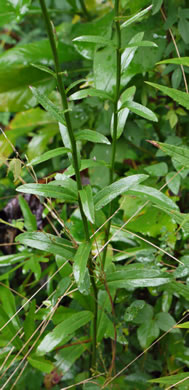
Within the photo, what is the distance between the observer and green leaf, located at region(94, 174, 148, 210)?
56 centimetres

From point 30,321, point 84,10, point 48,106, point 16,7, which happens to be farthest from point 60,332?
point 84,10

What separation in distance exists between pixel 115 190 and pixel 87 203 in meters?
0.06

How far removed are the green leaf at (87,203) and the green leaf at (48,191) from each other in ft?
0.07

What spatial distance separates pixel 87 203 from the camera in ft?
1.74

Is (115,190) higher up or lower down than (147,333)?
higher up

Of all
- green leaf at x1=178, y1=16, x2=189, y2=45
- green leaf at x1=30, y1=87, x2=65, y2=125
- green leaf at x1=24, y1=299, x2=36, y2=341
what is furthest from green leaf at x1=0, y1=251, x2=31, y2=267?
green leaf at x1=178, y1=16, x2=189, y2=45

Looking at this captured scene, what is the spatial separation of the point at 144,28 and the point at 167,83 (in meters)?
0.15

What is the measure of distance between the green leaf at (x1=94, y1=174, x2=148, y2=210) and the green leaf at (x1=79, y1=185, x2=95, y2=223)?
0.08 feet

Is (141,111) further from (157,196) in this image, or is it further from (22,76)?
(22,76)

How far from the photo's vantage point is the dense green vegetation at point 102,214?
57cm

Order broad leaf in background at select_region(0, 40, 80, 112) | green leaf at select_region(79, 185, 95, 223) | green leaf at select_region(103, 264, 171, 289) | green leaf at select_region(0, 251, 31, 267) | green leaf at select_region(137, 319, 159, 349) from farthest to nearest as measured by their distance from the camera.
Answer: broad leaf in background at select_region(0, 40, 80, 112)
green leaf at select_region(0, 251, 31, 267)
green leaf at select_region(137, 319, 159, 349)
green leaf at select_region(103, 264, 171, 289)
green leaf at select_region(79, 185, 95, 223)

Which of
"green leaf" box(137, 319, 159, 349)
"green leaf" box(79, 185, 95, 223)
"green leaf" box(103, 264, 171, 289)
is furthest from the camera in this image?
"green leaf" box(137, 319, 159, 349)

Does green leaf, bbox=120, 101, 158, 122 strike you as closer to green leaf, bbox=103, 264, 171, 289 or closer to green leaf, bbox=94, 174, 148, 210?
green leaf, bbox=94, 174, 148, 210

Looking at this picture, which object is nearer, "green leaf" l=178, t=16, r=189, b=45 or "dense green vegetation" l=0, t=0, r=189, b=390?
"dense green vegetation" l=0, t=0, r=189, b=390
